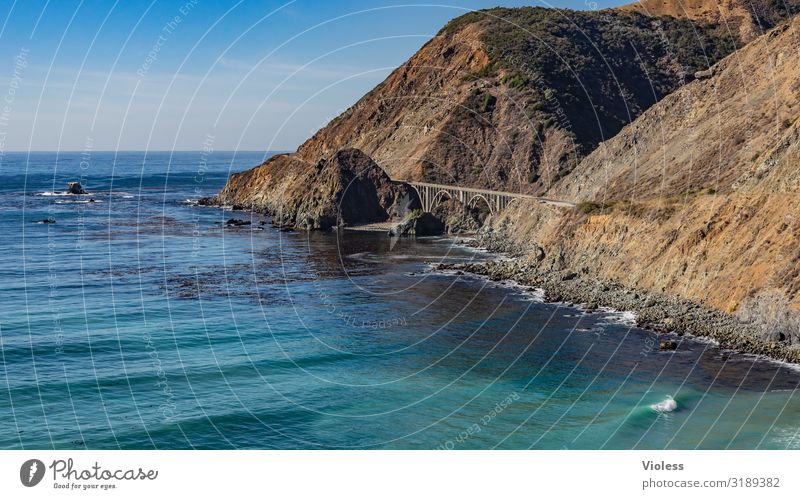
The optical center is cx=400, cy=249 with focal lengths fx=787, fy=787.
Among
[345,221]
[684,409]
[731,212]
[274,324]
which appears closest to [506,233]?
[345,221]

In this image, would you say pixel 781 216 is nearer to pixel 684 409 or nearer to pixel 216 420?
pixel 684 409

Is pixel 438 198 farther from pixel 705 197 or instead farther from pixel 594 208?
pixel 705 197

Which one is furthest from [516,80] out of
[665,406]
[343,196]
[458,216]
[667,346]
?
[665,406]

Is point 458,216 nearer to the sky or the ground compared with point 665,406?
nearer to the sky

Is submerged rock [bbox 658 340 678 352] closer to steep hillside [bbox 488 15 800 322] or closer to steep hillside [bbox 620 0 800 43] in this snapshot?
steep hillside [bbox 488 15 800 322]

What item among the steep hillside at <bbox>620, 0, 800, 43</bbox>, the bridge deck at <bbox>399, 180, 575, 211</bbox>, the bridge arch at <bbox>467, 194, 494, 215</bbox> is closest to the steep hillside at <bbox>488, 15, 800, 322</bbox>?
the bridge deck at <bbox>399, 180, 575, 211</bbox>

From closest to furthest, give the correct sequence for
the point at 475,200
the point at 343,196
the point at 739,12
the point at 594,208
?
the point at 594,208, the point at 475,200, the point at 343,196, the point at 739,12

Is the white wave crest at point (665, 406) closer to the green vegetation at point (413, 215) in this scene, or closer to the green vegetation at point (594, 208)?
the green vegetation at point (594, 208)
